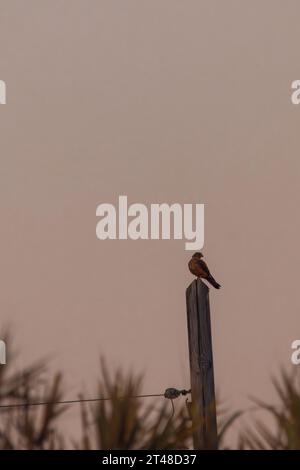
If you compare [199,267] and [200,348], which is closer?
[200,348]

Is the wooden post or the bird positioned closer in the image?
the wooden post

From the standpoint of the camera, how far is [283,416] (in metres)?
3.91

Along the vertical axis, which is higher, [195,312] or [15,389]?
[195,312]

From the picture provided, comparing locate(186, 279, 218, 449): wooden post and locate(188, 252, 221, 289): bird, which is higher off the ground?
locate(188, 252, 221, 289): bird

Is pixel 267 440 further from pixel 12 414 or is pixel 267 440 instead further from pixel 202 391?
pixel 202 391

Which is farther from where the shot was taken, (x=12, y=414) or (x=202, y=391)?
(x=202, y=391)

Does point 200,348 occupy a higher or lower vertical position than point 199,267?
lower

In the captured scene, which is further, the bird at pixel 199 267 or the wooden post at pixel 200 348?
the bird at pixel 199 267

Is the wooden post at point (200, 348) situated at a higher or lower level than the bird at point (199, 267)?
lower
